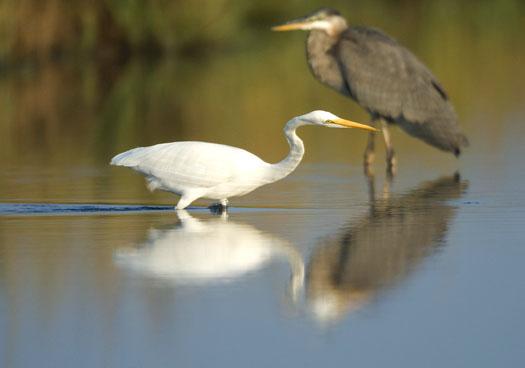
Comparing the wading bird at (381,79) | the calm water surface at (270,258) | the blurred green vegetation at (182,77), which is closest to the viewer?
the calm water surface at (270,258)

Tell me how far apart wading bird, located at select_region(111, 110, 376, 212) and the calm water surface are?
20 centimetres

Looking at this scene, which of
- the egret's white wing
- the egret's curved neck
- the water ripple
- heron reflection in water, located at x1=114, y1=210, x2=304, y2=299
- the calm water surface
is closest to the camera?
the calm water surface

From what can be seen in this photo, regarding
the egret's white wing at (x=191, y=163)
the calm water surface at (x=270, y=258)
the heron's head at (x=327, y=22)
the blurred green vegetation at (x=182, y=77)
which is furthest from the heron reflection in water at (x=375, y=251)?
the blurred green vegetation at (x=182, y=77)

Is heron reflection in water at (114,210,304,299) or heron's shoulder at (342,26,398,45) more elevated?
heron's shoulder at (342,26,398,45)

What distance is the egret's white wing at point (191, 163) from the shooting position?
30.5ft

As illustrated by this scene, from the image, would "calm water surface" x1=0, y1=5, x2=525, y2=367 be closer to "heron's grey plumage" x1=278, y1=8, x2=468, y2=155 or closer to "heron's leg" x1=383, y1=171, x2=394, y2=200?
"heron's leg" x1=383, y1=171, x2=394, y2=200

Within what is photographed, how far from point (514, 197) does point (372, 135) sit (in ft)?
9.03

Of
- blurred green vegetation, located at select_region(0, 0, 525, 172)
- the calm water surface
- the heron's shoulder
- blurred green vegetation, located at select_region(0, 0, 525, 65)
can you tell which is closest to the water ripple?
the calm water surface

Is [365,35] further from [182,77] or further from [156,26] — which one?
[156,26]

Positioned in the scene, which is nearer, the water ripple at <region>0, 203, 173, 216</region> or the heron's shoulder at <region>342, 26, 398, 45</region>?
the water ripple at <region>0, 203, 173, 216</region>

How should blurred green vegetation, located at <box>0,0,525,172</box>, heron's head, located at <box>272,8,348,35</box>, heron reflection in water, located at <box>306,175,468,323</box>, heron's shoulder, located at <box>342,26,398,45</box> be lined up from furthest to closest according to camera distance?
blurred green vegetation, located at <box>0,0,525,172</box>, heron's head, located at <box>272,8,348,35</box>, heron's shoulder, located at <box>342,26,398,45</box>, heron reflection in water, located at <box>306,175,468,323</box>

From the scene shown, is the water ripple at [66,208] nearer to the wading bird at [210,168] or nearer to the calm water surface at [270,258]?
the calm water surface at [270,258]

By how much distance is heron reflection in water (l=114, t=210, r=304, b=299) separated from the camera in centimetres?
722

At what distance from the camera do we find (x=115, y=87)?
20953 mm
